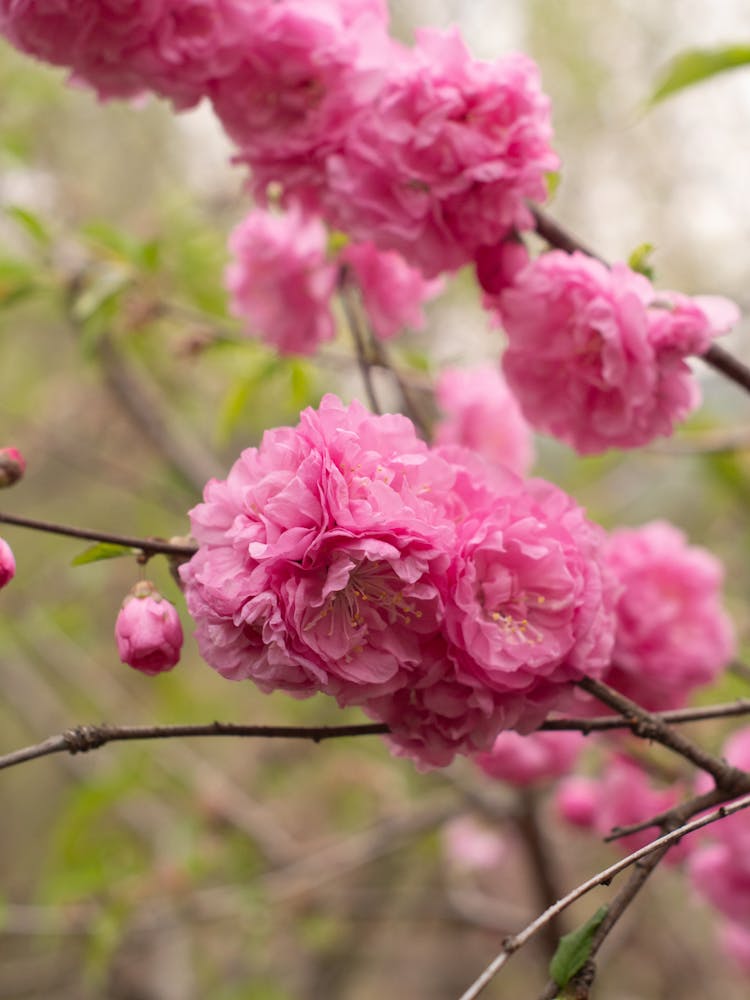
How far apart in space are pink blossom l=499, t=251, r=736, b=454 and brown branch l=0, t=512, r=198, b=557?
27 cm

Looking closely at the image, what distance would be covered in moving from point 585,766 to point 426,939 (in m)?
2.06

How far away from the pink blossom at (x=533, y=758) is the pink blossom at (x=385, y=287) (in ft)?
1.55

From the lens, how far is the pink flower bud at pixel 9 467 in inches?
19.4

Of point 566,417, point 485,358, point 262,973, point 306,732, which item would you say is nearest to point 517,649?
point 306,732

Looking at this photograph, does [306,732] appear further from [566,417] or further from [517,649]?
[566,417]

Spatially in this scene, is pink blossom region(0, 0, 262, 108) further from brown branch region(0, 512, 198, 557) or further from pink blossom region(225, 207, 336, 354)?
brown branch region(0, 512, 198, 557)

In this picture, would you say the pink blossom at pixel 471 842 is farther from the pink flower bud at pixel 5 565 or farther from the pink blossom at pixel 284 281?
the pink flower bud at pixel 5 565

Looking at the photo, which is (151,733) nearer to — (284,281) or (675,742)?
(675,742)

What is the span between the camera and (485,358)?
148 centimetres

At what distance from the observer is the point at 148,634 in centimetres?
46

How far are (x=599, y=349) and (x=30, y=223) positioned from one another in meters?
0.63

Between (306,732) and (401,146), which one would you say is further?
(401,146)

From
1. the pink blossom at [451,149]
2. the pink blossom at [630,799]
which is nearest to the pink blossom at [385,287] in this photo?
the pink blossom at [451,149]

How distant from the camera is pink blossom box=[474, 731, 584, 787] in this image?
1.03 meters
